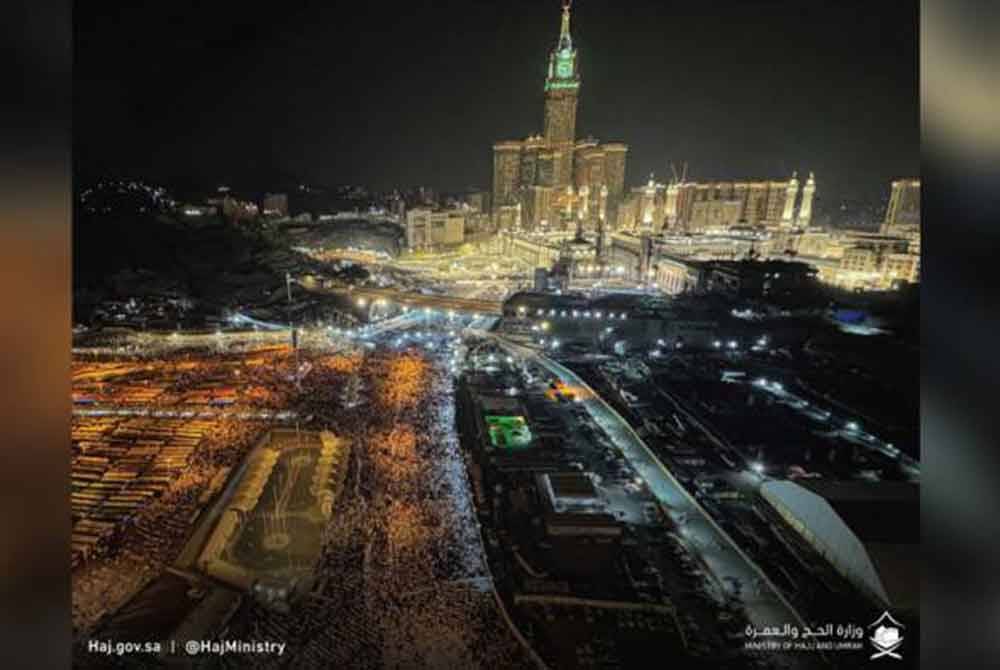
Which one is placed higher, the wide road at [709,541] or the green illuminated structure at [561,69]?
the green illuminated structure at [561,69]

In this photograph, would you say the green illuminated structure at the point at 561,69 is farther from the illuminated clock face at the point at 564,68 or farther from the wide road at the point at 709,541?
the wide road at the point at 709,541

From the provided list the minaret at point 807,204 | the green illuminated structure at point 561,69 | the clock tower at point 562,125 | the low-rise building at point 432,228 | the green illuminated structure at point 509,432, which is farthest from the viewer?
the low-rise building at point 432,228

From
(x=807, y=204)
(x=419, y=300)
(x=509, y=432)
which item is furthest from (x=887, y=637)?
(x=807, y=204)

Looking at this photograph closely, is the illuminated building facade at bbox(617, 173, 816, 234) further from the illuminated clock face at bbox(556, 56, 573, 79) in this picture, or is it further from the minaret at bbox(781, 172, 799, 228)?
the illuminated clock face at bbox(556, 56, 573, 79)

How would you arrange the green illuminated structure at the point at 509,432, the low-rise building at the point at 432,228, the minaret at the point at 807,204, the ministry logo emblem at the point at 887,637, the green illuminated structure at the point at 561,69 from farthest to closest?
the low-rise building at the point at 432,228 < the minaret at the point at 807,204 < the green illuminated structure at the point at 561,69 < the green illuminated structure at the point at 509,432 < the ministry logo emblem at the point at 887,637

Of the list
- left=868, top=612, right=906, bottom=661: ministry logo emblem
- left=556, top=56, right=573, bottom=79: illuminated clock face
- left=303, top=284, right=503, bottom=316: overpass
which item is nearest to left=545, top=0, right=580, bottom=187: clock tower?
left=556, top=56, right=573, bottom=79: illuminated clock face

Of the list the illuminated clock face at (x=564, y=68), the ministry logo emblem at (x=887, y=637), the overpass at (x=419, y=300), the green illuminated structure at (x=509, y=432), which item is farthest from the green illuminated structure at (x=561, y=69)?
the ministry logo emblem at (x=887, y=637)
